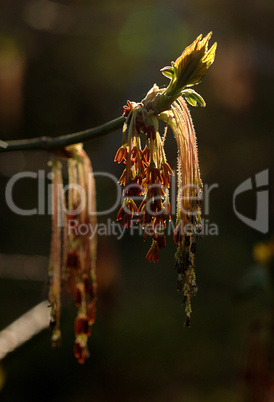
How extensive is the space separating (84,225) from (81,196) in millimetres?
99

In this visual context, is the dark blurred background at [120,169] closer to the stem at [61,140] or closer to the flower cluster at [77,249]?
the flower cluster at [77,249]

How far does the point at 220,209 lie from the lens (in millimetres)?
6449

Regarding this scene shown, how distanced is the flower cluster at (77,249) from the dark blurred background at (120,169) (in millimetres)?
1804

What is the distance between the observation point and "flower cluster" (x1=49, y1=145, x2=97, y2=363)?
1.38 meters

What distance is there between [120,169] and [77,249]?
12.0 feet

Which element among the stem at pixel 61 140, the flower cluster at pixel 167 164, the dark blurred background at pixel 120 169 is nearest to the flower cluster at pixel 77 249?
the stem at pixel 61 140

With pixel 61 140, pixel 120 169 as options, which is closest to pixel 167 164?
pixel 61 140

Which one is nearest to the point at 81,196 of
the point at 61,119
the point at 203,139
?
the point at 203,139

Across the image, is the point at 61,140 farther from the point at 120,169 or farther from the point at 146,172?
the point at 120,169

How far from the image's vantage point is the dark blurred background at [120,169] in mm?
4410

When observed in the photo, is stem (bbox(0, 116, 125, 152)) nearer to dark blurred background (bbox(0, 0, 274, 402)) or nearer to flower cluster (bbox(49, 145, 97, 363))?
flower cluster (bbox(49, 145, 97, 363))

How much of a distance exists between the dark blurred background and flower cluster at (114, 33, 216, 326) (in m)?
2.18

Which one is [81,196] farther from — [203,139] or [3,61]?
[203,139]

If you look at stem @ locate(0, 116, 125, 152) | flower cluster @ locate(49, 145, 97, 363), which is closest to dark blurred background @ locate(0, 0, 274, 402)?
flower cluster @ locate(49, 145, 97, 363)
